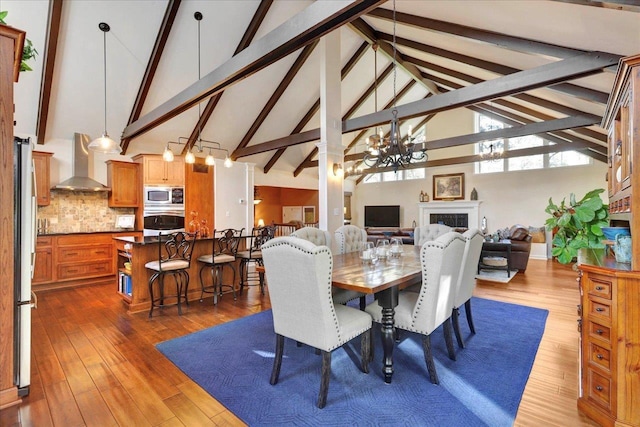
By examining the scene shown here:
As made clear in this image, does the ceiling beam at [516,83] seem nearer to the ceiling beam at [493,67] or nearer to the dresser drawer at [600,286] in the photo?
the ceiling beam at [493,67]

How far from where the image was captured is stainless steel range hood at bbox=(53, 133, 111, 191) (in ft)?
18.5

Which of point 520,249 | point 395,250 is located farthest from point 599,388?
point 520,249

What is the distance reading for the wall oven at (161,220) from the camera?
6.25m

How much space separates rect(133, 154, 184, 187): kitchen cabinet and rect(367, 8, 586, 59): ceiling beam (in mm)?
5192

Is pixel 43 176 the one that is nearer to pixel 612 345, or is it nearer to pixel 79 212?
pixel 79 212

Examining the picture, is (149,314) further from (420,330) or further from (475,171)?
(475,171)

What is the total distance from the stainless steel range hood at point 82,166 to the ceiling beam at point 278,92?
3.14 meters

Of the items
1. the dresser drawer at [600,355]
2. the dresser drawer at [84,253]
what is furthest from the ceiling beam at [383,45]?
the dresser drawer at [84,253]

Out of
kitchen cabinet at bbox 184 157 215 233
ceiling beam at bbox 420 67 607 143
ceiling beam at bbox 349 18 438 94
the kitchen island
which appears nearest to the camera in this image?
the kitchen island

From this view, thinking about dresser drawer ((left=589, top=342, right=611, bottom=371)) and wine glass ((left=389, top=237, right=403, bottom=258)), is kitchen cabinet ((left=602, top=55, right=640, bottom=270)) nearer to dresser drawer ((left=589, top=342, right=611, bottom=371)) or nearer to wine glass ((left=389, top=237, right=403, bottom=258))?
dresser drawer ((left=589, top=342, right=611, bottom=371))

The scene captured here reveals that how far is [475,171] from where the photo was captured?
955 centimetres

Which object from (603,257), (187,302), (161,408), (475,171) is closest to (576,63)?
(603,257)

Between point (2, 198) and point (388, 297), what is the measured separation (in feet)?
8.71

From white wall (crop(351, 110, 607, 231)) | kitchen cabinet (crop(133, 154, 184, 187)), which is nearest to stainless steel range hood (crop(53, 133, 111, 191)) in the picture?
kitchen cabinet (crop(133, 154, 184, 187))
